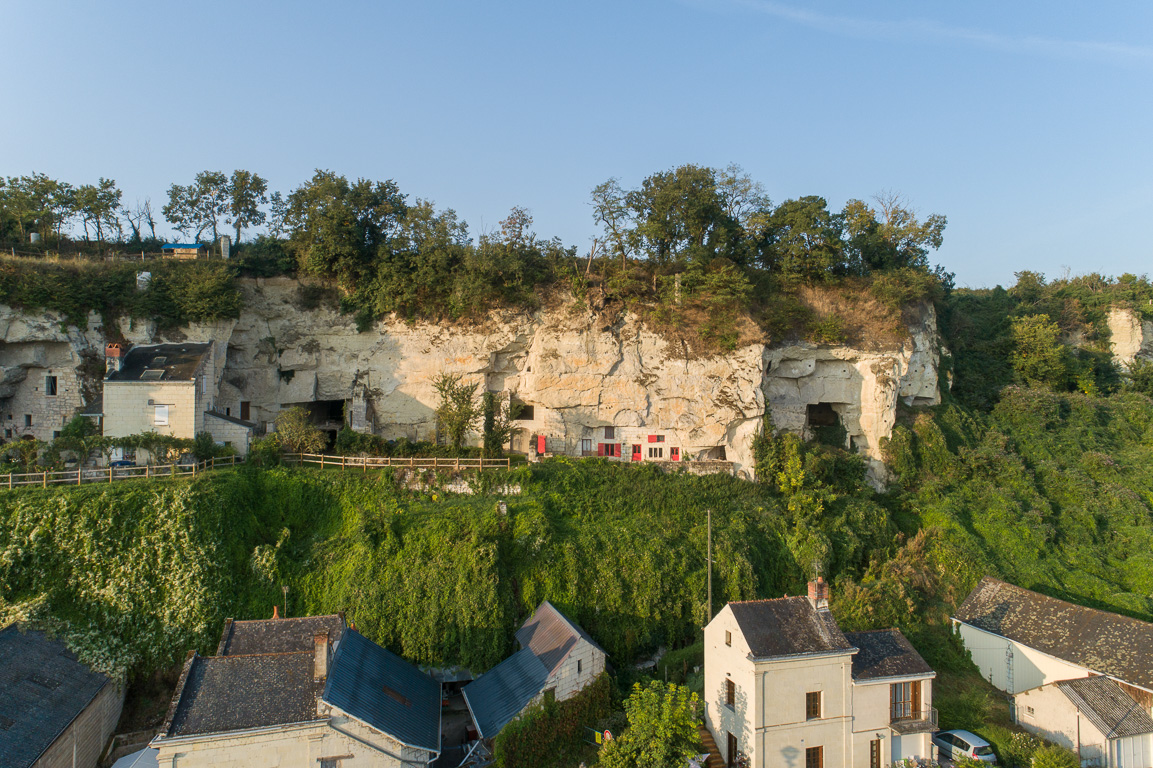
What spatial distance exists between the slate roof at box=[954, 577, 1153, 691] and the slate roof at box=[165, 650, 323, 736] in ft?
67.9

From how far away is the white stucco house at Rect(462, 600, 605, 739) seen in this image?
17.1m

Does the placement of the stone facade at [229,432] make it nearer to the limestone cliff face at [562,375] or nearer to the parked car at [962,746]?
the limestone cliff face at [562,375]

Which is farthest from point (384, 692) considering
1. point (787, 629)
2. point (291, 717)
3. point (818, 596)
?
point (818, 596)

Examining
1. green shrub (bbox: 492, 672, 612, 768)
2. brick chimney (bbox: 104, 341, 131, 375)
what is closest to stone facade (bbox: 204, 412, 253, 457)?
brick chimney (bbox: 104, 341, 131, 375)

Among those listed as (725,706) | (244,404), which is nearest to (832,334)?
(725,706)

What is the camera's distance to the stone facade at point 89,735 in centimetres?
1519

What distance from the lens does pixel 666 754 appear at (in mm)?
14977

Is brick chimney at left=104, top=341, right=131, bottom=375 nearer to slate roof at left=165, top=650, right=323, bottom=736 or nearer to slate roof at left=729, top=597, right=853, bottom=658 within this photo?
slate roof at left=165, top=650, right=323, bottom=736

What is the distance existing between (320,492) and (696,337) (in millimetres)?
17196

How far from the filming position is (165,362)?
86.9 ft

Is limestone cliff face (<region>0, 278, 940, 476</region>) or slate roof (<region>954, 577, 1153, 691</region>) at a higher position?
limestone cliff face (<region>0, 278, 940, 476</region>)

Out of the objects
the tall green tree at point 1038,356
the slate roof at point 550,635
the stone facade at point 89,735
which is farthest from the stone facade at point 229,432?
the tall green tree at point 1038,356

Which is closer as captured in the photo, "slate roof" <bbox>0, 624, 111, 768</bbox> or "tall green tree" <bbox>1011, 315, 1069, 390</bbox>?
"slate roof" <bbox>0, 624, 111, 768</bbox>

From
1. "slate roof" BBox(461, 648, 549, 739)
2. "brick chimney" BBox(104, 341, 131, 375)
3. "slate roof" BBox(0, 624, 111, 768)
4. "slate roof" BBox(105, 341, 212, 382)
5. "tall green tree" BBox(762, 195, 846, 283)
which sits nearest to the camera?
"slate roof" BBox(0, 624, 111, 768)
